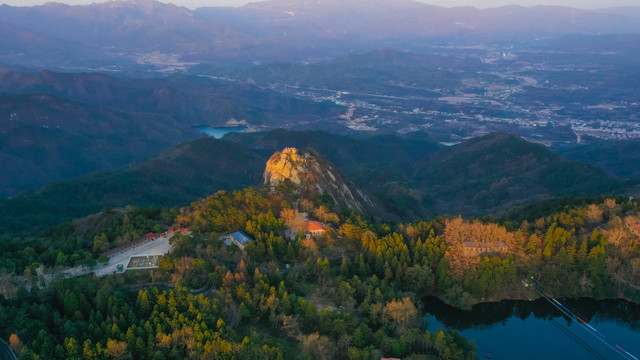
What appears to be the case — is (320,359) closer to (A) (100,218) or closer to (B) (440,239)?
(B) (440,239)

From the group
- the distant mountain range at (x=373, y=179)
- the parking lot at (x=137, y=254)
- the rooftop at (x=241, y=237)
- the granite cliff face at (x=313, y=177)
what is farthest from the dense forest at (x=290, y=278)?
the distant mountain range at (x=373, y=179)

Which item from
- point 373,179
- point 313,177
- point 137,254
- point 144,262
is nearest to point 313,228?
point 313,177

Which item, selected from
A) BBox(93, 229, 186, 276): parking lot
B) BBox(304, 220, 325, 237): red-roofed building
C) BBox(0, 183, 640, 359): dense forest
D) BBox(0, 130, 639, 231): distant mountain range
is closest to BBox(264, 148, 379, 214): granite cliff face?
BBox(0, 183, 640, 359): dense forest

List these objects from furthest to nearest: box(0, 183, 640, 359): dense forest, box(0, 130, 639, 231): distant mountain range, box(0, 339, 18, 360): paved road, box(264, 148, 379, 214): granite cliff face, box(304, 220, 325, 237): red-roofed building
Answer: box(0, 130, 639, 231): distant mountain range → box(264, 148, 379, 214): granite cliff face → box(304, 220, 325, 237): red-roofed building → box(0, 183, 640, 359): dense forest → box(0, 339, 18, 360): paved road

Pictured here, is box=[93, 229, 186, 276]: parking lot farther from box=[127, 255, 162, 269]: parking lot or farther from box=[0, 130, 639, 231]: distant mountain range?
box=[0, 130, 639, 231]: distant mountain range

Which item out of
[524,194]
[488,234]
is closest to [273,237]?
[488,234]

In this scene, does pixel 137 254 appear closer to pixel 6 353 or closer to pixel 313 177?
pixel 6 353
